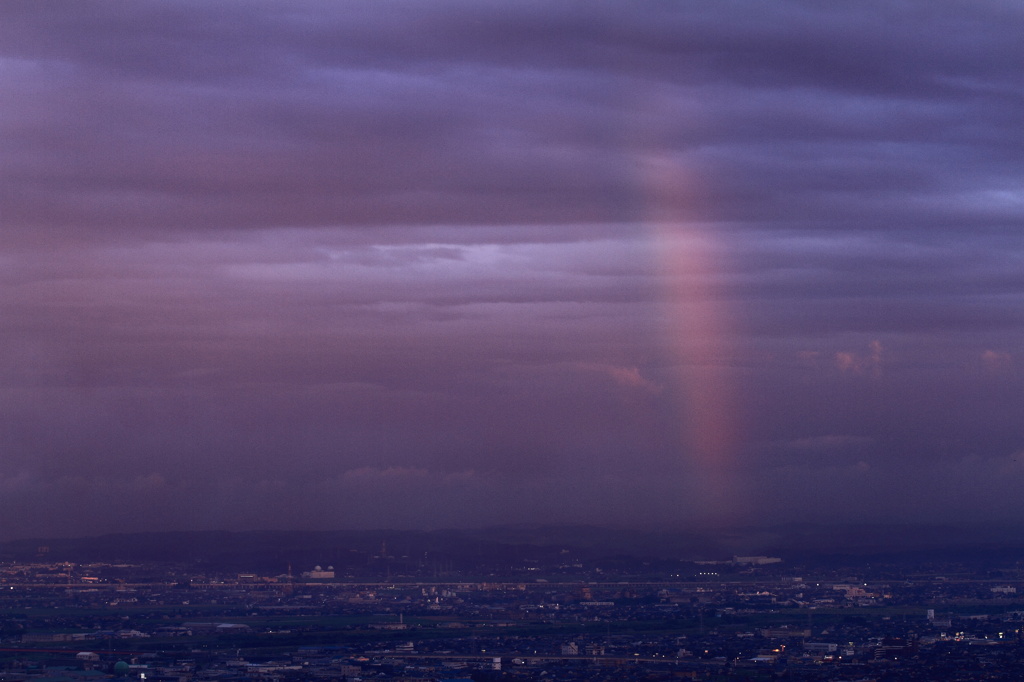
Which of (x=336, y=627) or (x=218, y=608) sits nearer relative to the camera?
(x=336, y=627)

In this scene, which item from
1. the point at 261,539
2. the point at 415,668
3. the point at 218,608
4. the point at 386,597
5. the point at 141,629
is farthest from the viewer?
the point at 261,539

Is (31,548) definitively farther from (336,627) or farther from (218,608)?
(336,627)

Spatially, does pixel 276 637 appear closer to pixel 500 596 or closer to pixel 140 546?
pixel 500 596

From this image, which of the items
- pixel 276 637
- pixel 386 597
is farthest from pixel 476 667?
pixel 386 597

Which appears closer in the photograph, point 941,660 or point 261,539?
point 941,660

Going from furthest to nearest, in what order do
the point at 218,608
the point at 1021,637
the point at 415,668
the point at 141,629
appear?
the point at 218,608, the point at 141,629, the point at 1021,637, the point at 415,668

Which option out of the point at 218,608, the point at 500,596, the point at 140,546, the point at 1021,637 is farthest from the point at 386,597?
the point at 1021,637

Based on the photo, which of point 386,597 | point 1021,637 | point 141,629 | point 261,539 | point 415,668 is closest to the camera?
point 415,668

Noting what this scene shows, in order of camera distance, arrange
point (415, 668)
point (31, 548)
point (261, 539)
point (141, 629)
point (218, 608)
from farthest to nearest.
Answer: point (261, 539) < point (31, 548) < point (218, 608) < point (141, 629) < point (415, 668)
